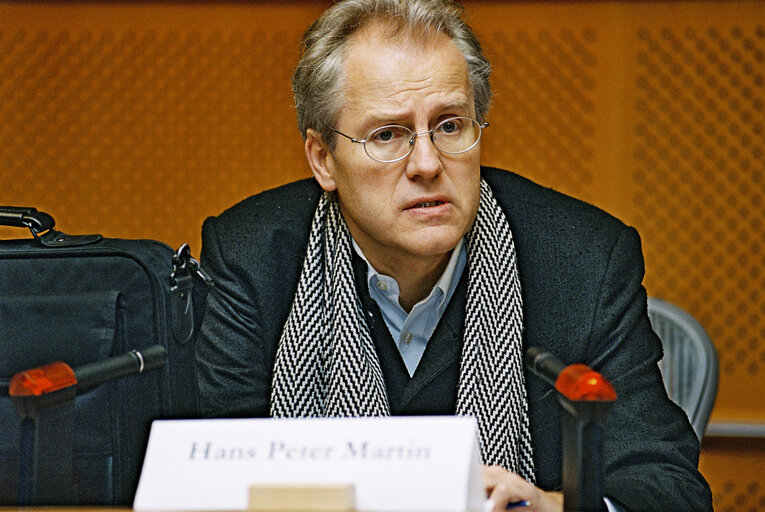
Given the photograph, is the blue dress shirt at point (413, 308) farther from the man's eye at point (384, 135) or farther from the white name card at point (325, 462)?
the white name card at point (325, 462)

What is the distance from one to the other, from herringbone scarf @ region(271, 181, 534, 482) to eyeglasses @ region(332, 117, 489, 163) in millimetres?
256

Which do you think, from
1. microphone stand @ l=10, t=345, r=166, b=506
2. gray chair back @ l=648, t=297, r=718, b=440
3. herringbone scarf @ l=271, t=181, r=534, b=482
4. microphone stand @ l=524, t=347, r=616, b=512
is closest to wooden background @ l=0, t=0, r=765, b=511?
gray chair back @ l=648, t=297, r=718, b=440

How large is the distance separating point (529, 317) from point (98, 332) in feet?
2.67

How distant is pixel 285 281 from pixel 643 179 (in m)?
1.67

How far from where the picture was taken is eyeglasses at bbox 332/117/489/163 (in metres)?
1.65

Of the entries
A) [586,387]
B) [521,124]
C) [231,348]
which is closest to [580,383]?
[586,387]

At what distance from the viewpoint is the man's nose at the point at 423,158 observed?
1.61 metres

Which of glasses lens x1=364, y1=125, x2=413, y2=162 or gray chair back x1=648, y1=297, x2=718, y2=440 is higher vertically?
glasses lens x1=364, y1=125, x2=413, y2=162

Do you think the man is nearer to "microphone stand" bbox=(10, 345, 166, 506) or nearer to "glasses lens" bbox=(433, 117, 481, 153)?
"glasses lens" bbox=(433, 117, 481, 153)

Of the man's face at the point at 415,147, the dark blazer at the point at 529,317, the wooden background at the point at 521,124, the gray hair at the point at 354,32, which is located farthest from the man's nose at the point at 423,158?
the wooden background at the point at 521,124

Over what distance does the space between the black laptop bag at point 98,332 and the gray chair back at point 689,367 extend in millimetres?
1167

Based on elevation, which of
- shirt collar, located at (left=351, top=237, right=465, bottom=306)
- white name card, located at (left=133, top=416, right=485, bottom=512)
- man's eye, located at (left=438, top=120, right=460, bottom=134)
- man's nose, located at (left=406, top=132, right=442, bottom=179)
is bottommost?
shirt collar, located at (left=351, top=237, right=465, bottom=306)

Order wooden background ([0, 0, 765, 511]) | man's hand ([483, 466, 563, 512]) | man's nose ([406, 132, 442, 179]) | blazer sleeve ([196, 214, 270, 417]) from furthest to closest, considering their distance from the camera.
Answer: wooden background ([0, 0, 765, 511]) < blazer sleeve ([196, 214, 270, 417]) < man's nose ([406, 132, 442, 179]) < man's hand ([483, 466, 563, 512])

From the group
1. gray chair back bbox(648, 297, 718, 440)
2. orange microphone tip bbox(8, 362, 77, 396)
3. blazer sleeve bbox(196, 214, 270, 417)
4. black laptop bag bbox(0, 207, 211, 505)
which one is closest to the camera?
orange microphone tip bbox(8, 362, 77, 396)
